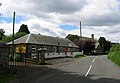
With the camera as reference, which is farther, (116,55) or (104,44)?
(104,44)

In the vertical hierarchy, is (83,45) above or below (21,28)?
below

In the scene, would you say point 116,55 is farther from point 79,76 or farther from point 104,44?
point 104,44

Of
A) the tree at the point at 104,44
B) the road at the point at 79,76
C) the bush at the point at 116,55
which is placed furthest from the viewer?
the tree at the point at 104,44

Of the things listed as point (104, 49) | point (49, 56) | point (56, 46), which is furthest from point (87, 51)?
point (49, 56)

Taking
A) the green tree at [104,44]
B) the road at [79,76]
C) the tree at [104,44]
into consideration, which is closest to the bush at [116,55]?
the road at [79,76]

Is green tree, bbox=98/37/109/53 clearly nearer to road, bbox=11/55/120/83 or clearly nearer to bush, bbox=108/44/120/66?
bush, bbox=108/44/120/66

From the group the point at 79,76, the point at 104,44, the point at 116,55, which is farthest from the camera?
the point at 104,44

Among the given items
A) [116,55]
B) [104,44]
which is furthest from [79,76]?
[104,44]

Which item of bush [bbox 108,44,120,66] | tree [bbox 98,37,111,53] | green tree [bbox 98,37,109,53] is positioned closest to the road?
bush [bbox 108,44,120,66]

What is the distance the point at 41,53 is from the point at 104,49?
8733cm

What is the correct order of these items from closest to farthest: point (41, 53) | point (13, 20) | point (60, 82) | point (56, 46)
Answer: point (60, 82) → point (41, 53) → point (13, 20) → point (56, 46)

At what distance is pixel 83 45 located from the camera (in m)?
89.2

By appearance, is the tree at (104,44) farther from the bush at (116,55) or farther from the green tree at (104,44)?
the bush at (116,55)

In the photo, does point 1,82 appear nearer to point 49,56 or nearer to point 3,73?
point 3,73
